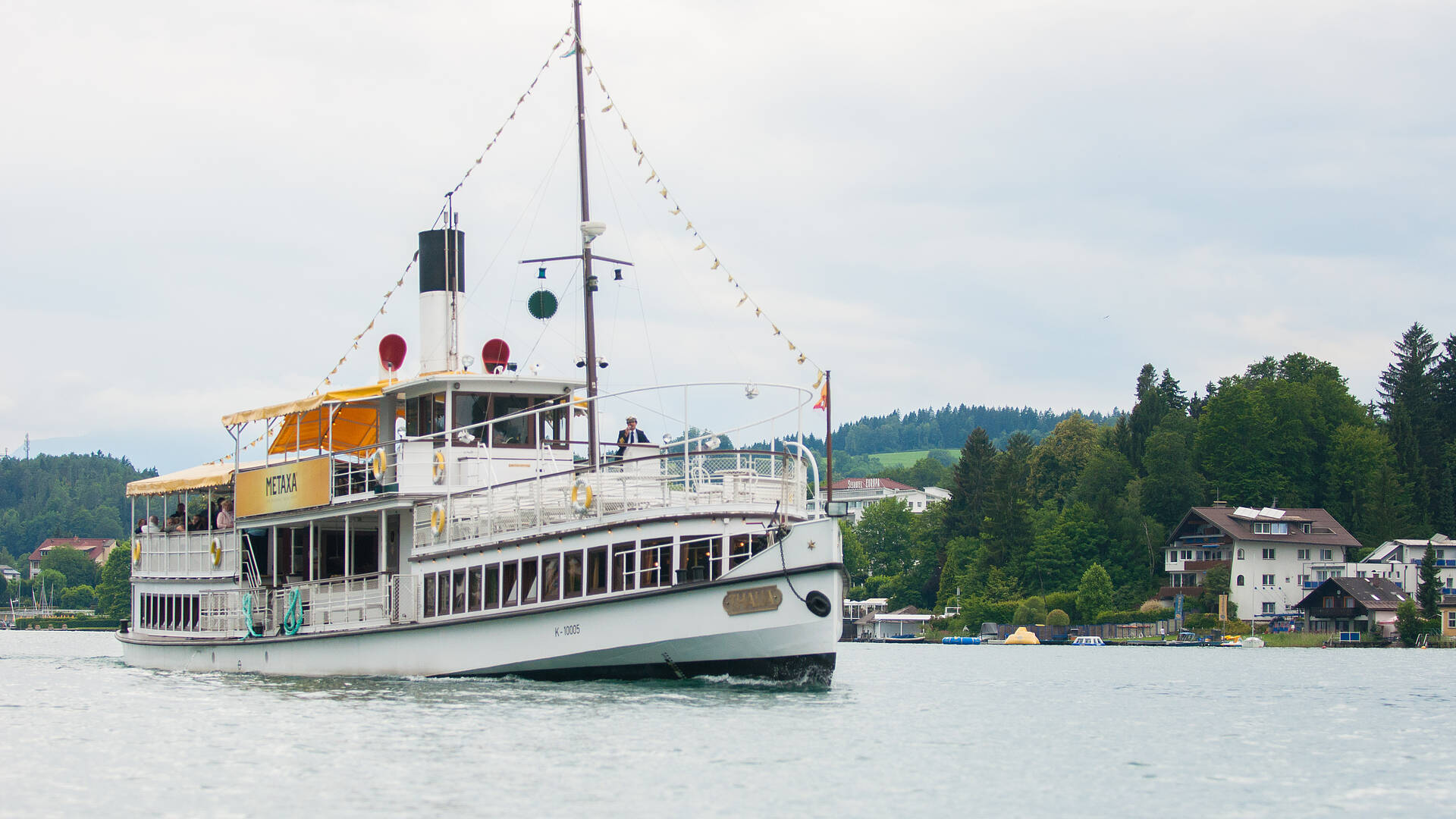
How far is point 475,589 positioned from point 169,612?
1338 centimetres

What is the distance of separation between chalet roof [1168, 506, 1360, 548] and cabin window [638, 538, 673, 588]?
74.3 meters

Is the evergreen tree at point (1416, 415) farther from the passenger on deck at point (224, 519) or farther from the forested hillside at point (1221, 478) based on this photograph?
the passenger on deck at point (224, 519)

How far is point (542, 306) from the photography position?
116 feet

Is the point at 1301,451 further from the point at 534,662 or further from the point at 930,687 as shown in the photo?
the point at 534,662

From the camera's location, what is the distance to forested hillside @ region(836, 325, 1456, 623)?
328 ft

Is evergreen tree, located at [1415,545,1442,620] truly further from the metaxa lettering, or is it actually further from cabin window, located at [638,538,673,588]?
the metaxa lettering

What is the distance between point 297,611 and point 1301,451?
8516cm

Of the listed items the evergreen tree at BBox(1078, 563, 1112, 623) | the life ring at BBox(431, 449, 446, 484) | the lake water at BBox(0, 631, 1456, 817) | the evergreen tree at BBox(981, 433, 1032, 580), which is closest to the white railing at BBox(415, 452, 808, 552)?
the life ring at BBox(431, 449, 446, 484)

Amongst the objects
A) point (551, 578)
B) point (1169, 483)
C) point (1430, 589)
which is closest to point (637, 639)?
point (551, 578)

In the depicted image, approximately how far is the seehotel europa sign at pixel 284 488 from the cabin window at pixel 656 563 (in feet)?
31.2

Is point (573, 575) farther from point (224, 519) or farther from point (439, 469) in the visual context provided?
point (224, 519)

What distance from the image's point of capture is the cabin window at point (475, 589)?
98.1ft

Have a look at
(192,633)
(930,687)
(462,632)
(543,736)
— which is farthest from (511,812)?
(192,633)

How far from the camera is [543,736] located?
2134 cm
